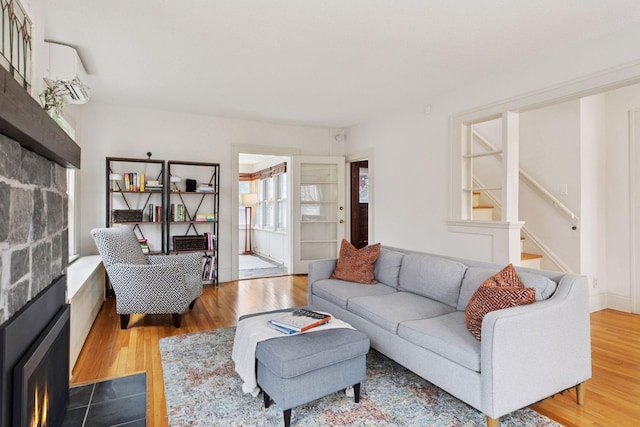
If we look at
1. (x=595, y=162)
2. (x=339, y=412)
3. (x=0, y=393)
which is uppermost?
(x=595, y=162)

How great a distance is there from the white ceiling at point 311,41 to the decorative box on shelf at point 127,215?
1.41 metres

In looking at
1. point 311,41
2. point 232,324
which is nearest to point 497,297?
point 311,41

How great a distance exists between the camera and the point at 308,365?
6.21 ft

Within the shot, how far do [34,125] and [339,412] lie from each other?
1.94m

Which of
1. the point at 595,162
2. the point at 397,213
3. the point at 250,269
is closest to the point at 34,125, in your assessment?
the point at 397,213

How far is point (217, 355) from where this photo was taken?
2.81 m

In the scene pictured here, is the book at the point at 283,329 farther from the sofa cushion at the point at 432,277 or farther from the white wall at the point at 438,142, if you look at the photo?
the white wall at the point at 438,142

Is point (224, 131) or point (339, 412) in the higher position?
point (224, 131)

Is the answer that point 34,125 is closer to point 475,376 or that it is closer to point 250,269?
point 475,376

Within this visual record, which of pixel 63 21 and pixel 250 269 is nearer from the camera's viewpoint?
pixel 63 21

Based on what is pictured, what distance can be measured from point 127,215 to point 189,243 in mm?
842

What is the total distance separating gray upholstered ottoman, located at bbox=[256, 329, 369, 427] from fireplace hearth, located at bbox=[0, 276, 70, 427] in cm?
97

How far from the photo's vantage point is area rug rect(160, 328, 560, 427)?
1959 millimetres

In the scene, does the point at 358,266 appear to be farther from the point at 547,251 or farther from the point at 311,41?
the point at 547,251
